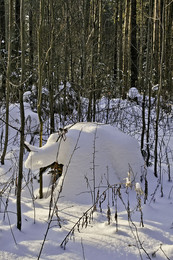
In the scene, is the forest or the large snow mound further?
the large snow mound

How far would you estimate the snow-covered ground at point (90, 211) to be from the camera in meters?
1.46

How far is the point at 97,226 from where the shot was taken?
5.72ft

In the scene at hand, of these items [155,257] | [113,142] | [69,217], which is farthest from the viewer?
[113,142]

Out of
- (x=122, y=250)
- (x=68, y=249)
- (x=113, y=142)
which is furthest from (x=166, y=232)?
(x=113, y=142)

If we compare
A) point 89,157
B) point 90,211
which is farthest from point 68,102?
point 90,211

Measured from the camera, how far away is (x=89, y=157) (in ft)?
7.65

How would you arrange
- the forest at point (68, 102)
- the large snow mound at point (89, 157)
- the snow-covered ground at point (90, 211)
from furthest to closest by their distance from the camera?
the large snow mound at point (89, 157)
the forest at point (68, 102)
the snow-covered ground at point (90, 211)

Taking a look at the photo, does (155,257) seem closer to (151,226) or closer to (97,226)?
(151,226)

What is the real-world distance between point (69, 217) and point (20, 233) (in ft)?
1.22

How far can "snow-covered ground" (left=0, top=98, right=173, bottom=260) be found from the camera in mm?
1464

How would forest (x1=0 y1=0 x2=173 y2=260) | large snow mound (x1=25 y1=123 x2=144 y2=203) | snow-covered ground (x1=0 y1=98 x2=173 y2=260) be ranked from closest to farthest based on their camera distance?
1. snow-covered ground (x1=0 y1=98 x2=173 y2=260)
2. forest (x1=0 y1=0 x2=173 y2=260)
3. large snow mound (x1=25 y1=123 x2=144 y2=203)

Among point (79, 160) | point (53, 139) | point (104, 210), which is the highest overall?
point (53, 139)

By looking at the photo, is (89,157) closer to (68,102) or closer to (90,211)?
(90,211)

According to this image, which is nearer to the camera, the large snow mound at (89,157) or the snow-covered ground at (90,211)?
the snow-covered ground at (90,211)
